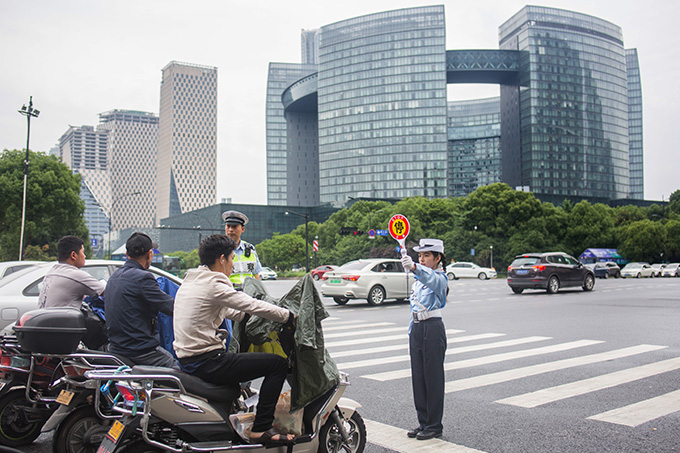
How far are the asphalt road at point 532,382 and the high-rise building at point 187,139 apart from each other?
185665mm

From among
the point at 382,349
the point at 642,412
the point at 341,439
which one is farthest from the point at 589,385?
the point at 341,439

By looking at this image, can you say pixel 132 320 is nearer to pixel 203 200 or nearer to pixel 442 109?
pixel 442 109

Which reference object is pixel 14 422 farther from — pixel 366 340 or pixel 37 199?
pixel 37 199

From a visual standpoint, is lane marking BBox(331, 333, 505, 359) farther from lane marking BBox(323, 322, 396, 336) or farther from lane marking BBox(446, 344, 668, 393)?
lane marking BBox(323, 322, 396, 336)

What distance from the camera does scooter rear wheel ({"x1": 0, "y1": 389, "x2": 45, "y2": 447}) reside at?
14.2ft

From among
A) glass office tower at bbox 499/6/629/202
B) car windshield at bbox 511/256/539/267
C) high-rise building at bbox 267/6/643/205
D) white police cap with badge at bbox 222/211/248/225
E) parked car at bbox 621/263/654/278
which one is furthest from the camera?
glass office tower at bbox 499/6/629/202

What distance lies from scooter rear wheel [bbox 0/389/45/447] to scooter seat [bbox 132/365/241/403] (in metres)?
1.64

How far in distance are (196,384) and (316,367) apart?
2.61 ft

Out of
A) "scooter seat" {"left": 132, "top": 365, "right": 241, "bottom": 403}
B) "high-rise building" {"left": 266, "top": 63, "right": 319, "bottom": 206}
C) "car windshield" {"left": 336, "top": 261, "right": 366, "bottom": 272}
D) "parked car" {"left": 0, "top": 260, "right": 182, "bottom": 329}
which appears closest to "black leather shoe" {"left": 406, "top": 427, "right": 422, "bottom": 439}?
"scooter seat" {"left": 132, "top": 365, "right": 241, "bottom": 403}

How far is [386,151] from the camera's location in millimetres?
123625

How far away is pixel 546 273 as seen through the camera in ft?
70.3

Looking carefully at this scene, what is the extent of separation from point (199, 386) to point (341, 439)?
1.10 meters

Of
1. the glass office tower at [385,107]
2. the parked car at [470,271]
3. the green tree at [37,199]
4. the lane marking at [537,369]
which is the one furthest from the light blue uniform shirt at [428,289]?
the glass office tower at [385,107]

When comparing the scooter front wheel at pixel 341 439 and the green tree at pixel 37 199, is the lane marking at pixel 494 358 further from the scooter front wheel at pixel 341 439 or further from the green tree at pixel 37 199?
the green tree at pixel 37 199
